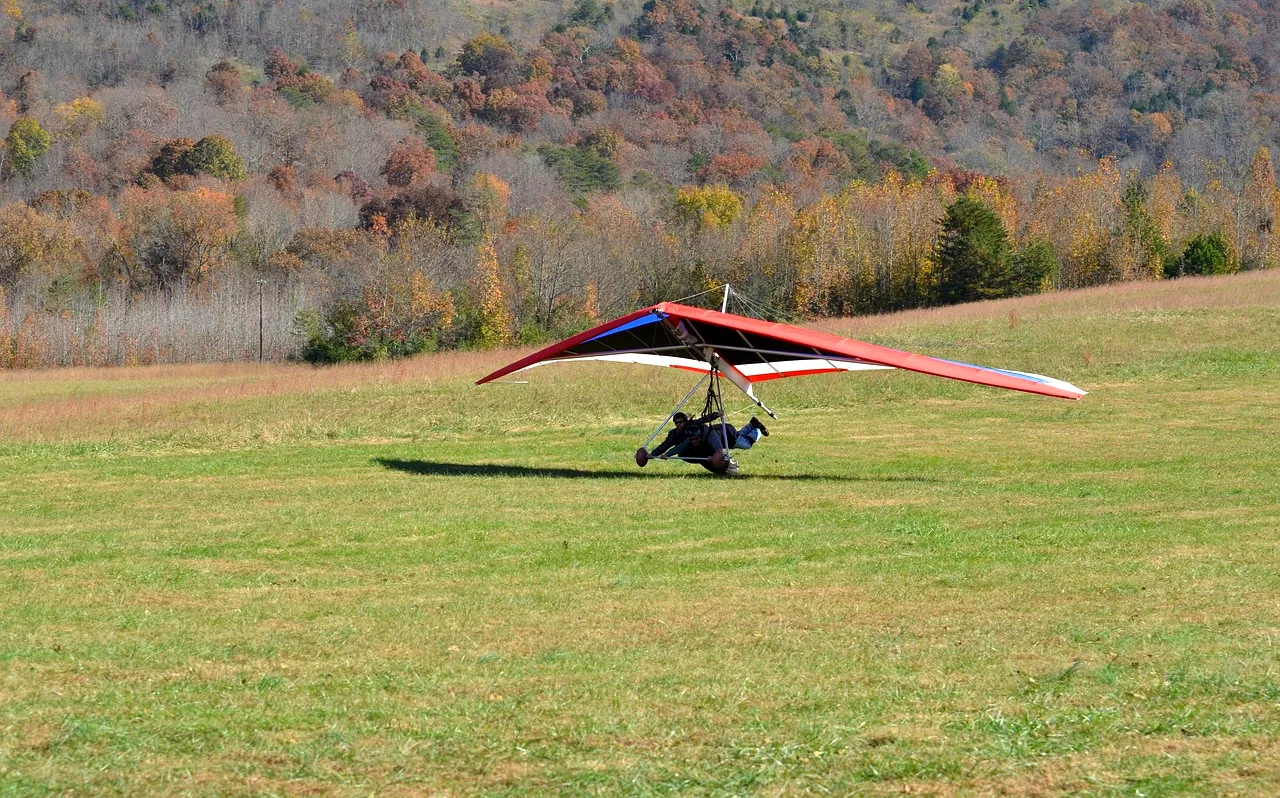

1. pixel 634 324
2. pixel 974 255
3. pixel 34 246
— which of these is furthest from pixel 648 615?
pixel 34 246

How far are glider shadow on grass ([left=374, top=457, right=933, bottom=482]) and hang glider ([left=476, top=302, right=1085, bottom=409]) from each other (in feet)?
4.44

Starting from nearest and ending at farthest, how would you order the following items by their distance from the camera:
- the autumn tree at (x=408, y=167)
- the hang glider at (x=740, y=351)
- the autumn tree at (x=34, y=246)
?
the hang glider at (x=740, y=351), the autumn tree at (x=34, y=246), the autumn tree at (x=408, y=167)

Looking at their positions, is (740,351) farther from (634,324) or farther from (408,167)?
Result: (408,167)

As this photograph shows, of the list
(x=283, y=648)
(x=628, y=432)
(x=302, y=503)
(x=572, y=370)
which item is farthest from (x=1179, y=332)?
(x=283, y=648)

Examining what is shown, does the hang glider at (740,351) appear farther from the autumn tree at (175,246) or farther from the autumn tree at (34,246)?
the autumn tree at (175,246)

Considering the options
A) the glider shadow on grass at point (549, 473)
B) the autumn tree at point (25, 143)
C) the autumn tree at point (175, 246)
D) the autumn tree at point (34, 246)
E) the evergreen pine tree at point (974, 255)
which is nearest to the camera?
the glider shadow on grass at point (549, 473)

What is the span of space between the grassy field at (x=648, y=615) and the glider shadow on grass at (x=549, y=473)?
0.16 metres

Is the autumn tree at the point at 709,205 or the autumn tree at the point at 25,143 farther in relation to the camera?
the autumn tree at the point at 25,143

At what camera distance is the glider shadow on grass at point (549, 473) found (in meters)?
20.0

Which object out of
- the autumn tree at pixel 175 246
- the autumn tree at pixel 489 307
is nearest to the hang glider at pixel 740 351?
the autumn tree at pixel 489 307

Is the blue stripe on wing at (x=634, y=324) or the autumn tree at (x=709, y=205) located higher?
the autumn tree at (x=709, y=205)

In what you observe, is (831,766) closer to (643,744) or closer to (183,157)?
(643,744)

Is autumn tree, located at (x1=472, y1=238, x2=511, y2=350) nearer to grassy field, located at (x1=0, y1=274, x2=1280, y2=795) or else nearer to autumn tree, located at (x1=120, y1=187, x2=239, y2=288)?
autumn tree, located at (x1=120, y1=187, x2=239, y2=288)

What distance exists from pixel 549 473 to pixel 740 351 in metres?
3.33
